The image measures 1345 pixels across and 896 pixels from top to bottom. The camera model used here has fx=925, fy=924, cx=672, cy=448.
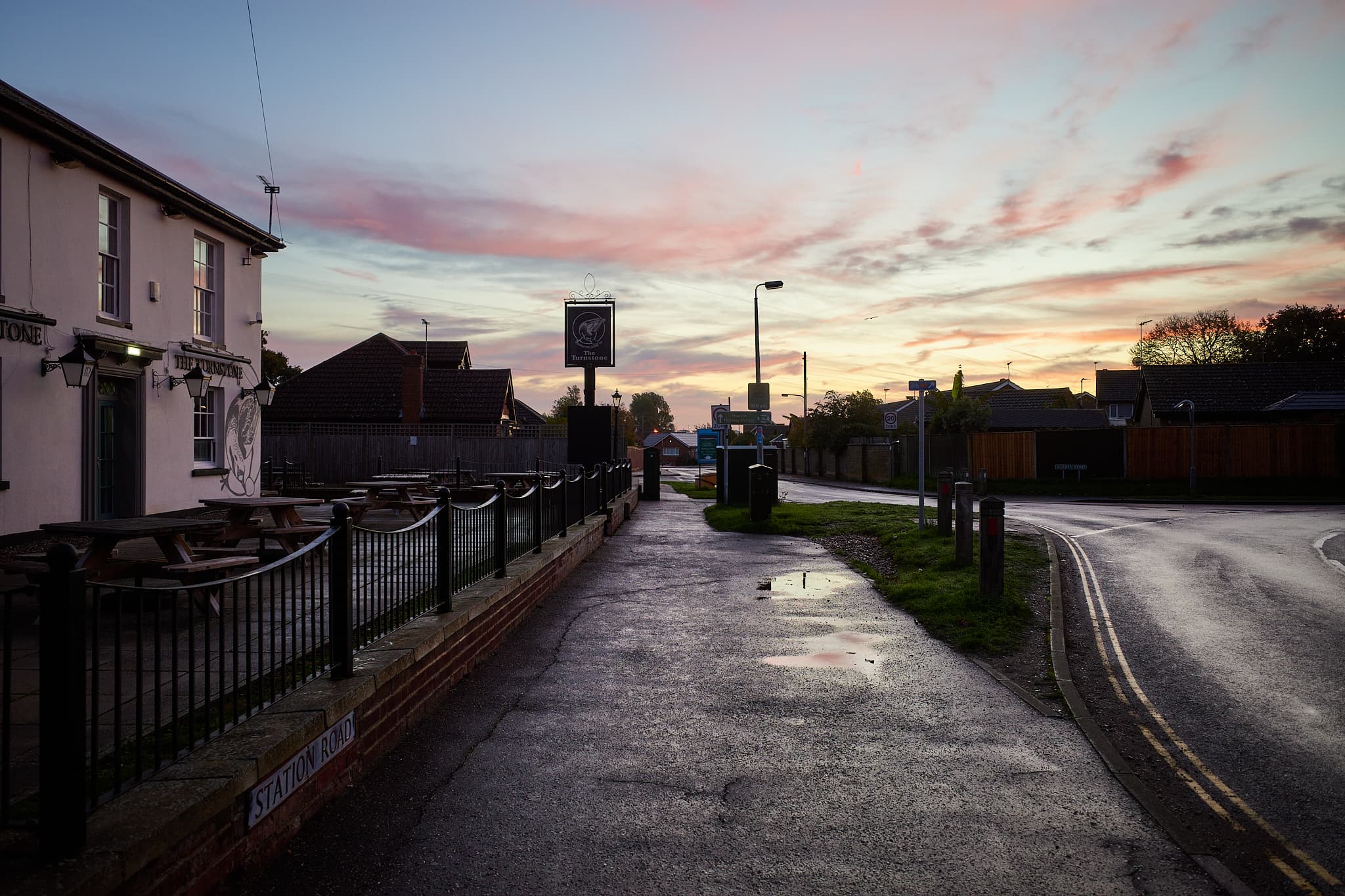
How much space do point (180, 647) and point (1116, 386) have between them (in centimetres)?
8710

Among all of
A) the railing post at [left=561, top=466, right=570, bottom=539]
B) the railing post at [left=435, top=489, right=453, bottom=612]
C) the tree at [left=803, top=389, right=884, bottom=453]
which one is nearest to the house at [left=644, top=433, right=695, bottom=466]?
the tree at [left=803, top=389, right=884, bottom=453]

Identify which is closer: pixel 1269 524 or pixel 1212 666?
pixel 1212 666

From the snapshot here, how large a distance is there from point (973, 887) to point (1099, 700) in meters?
3.50

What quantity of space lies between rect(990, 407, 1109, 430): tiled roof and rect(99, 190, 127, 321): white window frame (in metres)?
55.9

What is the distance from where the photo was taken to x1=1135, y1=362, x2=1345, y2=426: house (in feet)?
146

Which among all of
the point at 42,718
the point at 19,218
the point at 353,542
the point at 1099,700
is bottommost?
the point at 1099,700

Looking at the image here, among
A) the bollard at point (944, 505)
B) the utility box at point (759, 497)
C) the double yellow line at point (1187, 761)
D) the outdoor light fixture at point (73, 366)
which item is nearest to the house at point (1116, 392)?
the utility box at point (759, 497)

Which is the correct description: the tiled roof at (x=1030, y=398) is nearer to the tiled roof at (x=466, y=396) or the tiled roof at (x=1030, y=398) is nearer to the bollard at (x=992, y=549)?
the tiled roof at (x=466, y=396)

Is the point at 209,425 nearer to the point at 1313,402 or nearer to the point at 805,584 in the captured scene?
the point at 805,584

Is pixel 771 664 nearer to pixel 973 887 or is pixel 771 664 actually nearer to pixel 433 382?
pixel 973 887

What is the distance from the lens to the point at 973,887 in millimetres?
3789

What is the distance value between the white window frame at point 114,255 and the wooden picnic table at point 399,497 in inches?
192

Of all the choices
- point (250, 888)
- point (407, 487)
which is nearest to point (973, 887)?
point (250, 888)

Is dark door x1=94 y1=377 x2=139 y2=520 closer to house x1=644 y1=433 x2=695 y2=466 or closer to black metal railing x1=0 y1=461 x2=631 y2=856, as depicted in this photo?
black metal railing x1=0 y1=461 x2=631 y2=856
